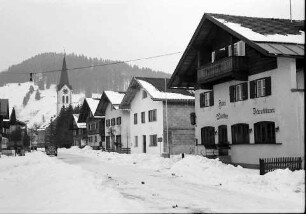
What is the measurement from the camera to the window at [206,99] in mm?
31661

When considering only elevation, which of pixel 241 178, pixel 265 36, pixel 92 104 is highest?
pixel 265 36

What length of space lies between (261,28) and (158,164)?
11.5 meters

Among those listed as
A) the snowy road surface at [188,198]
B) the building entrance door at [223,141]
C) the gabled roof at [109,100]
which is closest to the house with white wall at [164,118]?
the gabled roof at [109,100]

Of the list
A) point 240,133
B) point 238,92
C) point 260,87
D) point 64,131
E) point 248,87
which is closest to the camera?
point 260,87

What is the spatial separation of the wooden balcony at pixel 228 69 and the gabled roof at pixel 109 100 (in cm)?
3207

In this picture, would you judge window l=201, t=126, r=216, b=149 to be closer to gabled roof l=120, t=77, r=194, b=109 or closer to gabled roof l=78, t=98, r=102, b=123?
gabled roof l=120, t=77, r=194, b=109

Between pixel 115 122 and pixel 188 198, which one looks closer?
pixel 188 198

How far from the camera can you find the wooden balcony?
26203 millimetres

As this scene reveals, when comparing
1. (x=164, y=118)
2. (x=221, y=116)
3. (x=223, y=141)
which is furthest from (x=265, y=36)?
(x=164, y=118)

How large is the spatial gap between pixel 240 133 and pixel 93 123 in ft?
177

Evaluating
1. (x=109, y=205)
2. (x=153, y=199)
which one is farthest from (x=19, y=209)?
(x=153, y=199)

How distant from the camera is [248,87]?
88.4 feet

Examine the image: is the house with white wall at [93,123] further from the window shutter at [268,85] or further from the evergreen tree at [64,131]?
the window shutter at [268,85]

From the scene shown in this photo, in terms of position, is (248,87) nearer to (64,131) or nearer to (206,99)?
(206,99)
